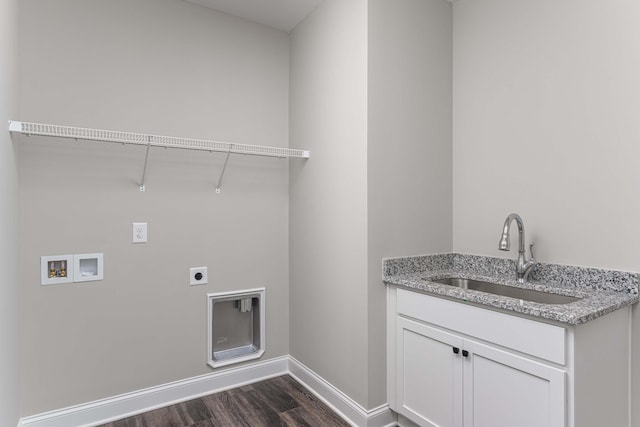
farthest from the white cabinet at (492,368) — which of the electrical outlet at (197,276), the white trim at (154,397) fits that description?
the electrical outlet at (197,276)

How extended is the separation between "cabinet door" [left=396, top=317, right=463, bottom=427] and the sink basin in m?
0.40

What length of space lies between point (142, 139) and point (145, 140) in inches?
0.7

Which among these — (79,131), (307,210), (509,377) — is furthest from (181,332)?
(509,377)

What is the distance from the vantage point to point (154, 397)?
2240 mm

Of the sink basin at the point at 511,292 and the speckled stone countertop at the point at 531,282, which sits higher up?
the speckled stone countertop at the point at 531,282

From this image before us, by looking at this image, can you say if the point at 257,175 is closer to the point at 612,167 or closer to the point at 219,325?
the point at 219,325

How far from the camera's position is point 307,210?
2.53 meters

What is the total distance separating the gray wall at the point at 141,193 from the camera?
195 cm

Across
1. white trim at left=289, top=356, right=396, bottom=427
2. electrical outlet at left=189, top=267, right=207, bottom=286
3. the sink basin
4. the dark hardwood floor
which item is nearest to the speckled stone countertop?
the sink basin

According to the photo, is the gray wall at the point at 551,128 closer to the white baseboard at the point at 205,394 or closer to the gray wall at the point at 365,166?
the gray wall at the point at 365,166

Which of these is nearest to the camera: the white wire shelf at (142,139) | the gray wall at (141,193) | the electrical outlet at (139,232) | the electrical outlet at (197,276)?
the white wire shelf at (142,139)

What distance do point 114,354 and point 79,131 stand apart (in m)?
1.26

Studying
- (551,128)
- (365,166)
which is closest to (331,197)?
(365,166)

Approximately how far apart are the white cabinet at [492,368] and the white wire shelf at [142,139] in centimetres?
121
